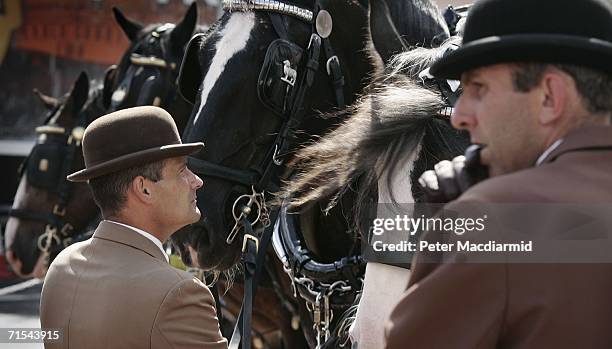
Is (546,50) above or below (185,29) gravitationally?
above

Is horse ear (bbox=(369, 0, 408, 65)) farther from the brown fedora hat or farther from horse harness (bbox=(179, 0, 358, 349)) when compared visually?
the brown fedora hat

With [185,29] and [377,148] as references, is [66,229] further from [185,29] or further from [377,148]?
[377,148]

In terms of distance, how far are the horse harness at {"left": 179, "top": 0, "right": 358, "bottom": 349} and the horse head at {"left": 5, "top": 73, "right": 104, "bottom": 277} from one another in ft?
8.52

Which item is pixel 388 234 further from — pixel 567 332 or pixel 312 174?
pixel 567 332

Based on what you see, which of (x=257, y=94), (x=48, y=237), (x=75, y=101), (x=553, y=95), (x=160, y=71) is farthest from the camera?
(x=75, y=101)

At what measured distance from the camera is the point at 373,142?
8.34 feet

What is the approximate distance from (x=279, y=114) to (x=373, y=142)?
105 cm

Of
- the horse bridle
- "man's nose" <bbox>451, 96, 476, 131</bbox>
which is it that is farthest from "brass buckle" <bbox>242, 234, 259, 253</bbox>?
"man's nose" <bbox>451, 96, 476, 131</bbox>

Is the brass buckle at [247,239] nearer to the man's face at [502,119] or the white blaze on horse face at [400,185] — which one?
the white blaze on horse face at [400,185]

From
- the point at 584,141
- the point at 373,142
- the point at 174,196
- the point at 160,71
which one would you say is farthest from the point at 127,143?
Answer: the point at 160,71

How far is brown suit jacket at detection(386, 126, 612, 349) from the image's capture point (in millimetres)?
1395

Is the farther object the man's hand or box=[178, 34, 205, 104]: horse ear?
box=[178, 34, 205, 104]: horse ear

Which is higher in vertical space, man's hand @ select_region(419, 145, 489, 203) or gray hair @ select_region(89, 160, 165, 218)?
man's hand @ select_region(419, 145, 489, 203)

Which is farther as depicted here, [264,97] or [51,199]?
[51,199]
